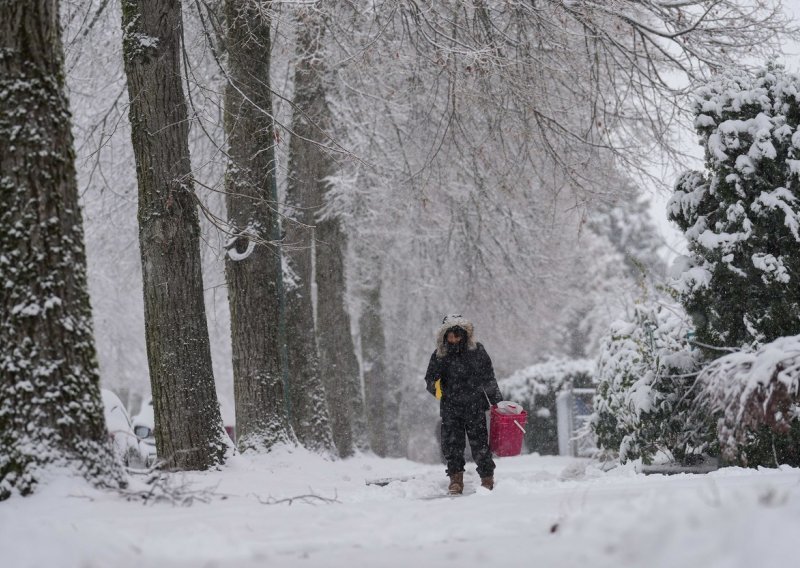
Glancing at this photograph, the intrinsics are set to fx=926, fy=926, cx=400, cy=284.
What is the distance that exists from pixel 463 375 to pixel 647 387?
6.29ft

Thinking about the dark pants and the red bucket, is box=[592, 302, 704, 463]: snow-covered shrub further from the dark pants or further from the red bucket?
the dark pants

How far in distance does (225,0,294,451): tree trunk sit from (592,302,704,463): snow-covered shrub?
12.4 ft

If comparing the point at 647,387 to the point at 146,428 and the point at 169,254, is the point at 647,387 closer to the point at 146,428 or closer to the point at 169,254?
the point at 169,254

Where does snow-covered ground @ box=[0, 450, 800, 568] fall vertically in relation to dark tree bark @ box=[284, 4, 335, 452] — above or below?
below

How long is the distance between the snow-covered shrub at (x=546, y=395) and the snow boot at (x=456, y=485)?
1161 cm

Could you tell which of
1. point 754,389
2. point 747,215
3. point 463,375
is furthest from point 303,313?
point 754,389

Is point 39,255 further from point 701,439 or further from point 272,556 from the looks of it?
point 701,439

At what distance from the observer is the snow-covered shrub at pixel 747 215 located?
7668mm

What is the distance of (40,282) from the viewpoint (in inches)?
187

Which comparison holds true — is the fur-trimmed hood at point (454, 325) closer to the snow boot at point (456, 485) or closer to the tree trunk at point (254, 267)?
the snow boot at point (456, 485)

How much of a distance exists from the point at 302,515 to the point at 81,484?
1137 millimetres

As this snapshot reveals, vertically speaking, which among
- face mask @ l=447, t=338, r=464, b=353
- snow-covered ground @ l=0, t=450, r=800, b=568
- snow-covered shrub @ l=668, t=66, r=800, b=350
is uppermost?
snow-covered shrub @ l=668, t=66, r=800, b=350

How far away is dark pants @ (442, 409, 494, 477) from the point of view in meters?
8.90

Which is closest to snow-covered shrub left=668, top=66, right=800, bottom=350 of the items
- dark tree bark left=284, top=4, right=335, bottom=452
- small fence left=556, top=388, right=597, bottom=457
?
dark tree bark left=284, top=4, right=335, bottom=452
